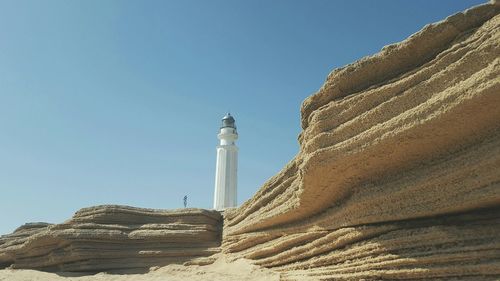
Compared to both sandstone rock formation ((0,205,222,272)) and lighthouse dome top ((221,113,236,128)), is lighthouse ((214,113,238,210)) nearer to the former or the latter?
lighthouse dome top ((221,113,236,128))

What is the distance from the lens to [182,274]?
13.4m

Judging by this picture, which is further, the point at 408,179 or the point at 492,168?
the point at 408,179

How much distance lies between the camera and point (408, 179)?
6.94 meters

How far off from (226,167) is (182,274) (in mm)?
23404

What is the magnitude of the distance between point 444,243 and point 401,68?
9.15ft

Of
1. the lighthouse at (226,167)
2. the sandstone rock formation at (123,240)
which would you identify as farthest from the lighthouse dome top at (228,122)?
the sandstone rock formation at (123,240)

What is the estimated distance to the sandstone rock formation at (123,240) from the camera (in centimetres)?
1453

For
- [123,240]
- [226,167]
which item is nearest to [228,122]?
[226,167]

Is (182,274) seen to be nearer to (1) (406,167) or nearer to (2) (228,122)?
(1) (406,167)

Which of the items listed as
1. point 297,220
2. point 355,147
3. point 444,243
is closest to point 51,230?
point 297,220

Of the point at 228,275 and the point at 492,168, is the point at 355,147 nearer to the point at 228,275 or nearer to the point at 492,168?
the point at 492,168

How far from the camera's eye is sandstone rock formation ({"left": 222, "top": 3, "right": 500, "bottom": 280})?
5.93m

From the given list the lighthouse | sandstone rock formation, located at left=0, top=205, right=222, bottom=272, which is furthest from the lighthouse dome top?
sandstone rock formation, located at left=0, top=205, right=222, bottom=272

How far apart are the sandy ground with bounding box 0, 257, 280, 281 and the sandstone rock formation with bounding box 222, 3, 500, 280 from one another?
2184mm
